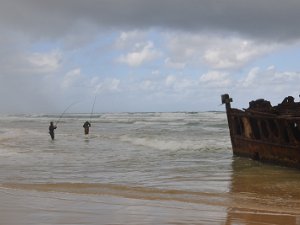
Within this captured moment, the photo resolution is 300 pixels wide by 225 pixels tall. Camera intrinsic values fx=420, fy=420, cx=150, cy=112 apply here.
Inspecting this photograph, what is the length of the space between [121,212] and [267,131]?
818cm

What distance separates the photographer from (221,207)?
6816 mm

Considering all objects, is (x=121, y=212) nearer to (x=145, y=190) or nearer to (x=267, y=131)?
(x=145, y=190)

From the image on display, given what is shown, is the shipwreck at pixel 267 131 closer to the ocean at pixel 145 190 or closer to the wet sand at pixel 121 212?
the ocean at pixel 145 190

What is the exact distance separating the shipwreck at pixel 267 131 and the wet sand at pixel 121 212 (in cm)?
509

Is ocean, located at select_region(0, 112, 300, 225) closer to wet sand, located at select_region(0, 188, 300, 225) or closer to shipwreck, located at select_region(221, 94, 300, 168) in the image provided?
wet sand, located at select_region(0, 188, 300, 225)

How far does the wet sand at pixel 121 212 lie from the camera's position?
5.59 metres

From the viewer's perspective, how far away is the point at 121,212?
6160 mm

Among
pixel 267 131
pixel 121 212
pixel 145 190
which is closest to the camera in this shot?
pixel 121 212

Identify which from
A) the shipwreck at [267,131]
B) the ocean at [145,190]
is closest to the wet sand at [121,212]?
the ocean at [145,190]

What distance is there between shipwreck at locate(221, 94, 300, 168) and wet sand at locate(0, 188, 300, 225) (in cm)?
509

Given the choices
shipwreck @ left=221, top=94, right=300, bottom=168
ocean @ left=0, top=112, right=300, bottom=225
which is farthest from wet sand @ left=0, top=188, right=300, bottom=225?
shipwreck @ left=221, top=94, right=300, bottom=168

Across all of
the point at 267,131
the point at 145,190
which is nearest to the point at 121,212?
the point at 145,190

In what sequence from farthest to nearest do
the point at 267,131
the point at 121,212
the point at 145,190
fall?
the point at 267,131 < the point at 145,190 < the point at 121,212

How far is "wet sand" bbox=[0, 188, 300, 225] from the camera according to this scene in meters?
5.59
